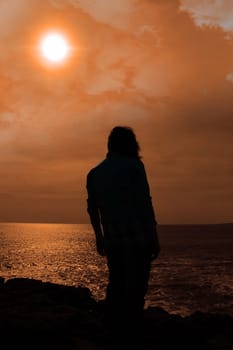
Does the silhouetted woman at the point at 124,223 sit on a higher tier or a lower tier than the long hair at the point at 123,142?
lower

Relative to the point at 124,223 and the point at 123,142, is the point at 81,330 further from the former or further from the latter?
the point at 123,142

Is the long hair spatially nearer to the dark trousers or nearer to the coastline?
the dark trousers

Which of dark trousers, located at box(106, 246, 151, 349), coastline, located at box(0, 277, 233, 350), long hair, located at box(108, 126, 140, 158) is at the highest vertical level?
long hair, located at box(108, 126, 140, 158)

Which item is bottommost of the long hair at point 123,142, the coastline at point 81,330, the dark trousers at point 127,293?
the coastline at point 81,330

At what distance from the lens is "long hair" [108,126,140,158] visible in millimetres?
5066

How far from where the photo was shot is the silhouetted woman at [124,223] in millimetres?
4770

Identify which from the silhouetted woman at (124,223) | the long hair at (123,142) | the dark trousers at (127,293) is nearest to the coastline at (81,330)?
the dark trousers at (127,293)

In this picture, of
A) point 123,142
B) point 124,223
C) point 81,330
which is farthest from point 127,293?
point 81,330

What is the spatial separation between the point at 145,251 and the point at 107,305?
94cm

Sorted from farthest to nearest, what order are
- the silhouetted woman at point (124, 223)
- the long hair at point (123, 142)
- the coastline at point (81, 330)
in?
the coastline at point (81, 330) → the long hair at point (123, 142) → the silhouetted woman at point (124, 223)

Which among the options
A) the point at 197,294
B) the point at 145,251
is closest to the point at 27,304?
the point at 145,251

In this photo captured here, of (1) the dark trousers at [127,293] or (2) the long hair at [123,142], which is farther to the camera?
(2) the long hair at [123,142]

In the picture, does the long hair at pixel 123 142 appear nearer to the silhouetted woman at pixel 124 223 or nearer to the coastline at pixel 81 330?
the silhouetted woman at pixel 124 223

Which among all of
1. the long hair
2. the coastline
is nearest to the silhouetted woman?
the long hair
